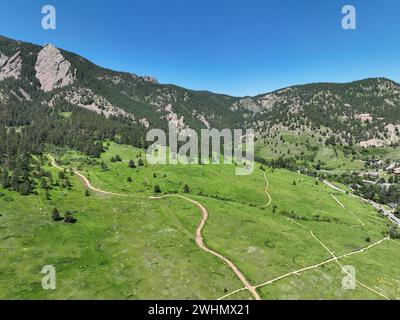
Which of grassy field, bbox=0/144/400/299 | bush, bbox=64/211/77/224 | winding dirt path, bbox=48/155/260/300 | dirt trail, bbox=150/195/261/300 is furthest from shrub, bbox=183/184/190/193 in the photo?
bush, bbox=64/211/77/224

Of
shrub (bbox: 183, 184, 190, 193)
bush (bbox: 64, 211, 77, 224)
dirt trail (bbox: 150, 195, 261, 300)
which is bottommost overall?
dirt trail (bbox: 150, 195, 261, 300)

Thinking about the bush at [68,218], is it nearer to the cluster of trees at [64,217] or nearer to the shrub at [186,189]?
the cluster of trees at [64,217]

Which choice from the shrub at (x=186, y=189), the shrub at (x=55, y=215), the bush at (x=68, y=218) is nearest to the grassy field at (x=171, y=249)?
the shrub at (x=55, y=215)

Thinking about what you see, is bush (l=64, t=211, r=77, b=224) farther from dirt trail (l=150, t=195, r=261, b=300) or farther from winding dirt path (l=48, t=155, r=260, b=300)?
dirt trail (l=150, t=195, r=261, b=300)

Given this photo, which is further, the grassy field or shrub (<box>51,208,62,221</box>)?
shrub (<box>51,208,62,221</box>)

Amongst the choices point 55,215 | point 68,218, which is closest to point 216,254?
point 68,218

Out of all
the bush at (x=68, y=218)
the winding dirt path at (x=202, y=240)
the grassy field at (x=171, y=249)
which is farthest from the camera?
the bush at (x=68, y=218)

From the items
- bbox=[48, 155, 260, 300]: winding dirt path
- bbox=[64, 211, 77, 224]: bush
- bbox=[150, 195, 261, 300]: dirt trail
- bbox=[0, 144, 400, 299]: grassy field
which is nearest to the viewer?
bbox=[0, 144, 400, 299]: grassy field
